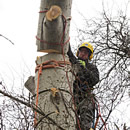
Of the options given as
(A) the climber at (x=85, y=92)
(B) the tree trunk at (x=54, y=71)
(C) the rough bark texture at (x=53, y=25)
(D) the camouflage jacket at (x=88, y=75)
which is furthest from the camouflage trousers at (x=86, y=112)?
(C) the rough bark texture at (x=53, y=25)

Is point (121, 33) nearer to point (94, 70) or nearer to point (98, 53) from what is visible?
point (98, 53)

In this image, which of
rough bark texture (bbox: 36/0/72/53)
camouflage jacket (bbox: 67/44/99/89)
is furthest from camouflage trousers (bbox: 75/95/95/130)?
rough bark texture (bbox: 36/0/72/53)

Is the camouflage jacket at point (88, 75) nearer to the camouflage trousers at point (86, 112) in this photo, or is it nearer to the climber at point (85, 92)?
the climber at point (85, 92)

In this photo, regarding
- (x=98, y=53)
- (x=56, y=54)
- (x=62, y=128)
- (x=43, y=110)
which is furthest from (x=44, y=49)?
(x=98, y=53)

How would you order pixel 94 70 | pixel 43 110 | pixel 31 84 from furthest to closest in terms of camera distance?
pixel 94 70
pixel 31 84
pixel 43 110

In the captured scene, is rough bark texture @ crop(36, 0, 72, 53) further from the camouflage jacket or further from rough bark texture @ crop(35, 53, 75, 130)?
the camouflage jacket

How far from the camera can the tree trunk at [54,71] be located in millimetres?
2525

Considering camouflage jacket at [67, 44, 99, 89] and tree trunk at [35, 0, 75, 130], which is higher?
camouflage jacket at [67, 44, 99, 89]

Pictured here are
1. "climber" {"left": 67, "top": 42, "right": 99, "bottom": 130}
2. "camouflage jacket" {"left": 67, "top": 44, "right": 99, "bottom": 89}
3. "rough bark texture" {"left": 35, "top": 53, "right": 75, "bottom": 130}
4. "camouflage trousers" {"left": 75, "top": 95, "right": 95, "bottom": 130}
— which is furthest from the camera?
"camouflage jacket" {"left": 67, "top": 44, "right": 99, "bottom": 89}

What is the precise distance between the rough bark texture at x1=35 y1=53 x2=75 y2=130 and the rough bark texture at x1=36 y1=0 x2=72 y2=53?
0.50 ft

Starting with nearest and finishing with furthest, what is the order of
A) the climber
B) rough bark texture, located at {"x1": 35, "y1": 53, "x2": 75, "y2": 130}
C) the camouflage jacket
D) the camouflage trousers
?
rough bark texture, located at {"x1": 35, "y1": 53, "x2": 75, "y2": 130}, the climber, the camouflage trousers, the camouflage jacket

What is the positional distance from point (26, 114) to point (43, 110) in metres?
0.45

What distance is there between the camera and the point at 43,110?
8.50ft

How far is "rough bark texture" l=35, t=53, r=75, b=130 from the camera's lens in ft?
8.23
